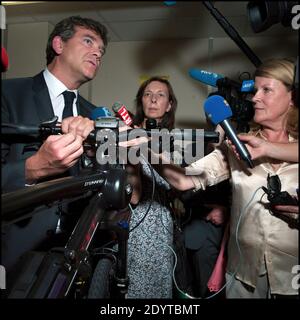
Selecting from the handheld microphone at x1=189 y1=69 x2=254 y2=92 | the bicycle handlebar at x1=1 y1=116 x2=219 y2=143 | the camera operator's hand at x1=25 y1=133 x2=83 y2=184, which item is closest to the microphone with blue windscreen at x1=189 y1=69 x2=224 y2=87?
the handheld microphone at x1=189 y1=69 x2=254 y2=92

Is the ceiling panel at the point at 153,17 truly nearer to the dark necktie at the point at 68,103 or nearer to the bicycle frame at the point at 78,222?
the dark necktie at the point at 68,103

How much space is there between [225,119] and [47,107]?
410 millimetres

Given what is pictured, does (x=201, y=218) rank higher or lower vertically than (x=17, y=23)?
lower

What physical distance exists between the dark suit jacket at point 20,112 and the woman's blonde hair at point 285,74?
0.50m

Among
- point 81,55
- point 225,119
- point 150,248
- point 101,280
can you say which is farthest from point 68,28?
point 150,248

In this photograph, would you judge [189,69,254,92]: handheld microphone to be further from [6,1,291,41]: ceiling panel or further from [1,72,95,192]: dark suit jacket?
[1,72,95,192]: dark suit jacket

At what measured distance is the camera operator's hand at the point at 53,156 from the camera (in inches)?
17.9

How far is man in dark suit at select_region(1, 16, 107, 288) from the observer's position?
52 centimetres

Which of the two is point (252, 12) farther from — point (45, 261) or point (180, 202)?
point (180, 202)

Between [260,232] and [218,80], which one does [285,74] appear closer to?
[218,80]

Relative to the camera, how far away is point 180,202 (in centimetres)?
112

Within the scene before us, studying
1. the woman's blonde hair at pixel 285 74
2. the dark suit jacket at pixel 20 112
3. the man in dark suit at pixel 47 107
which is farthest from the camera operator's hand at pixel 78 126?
A: the woman's blonde hair at pixel 285 74
